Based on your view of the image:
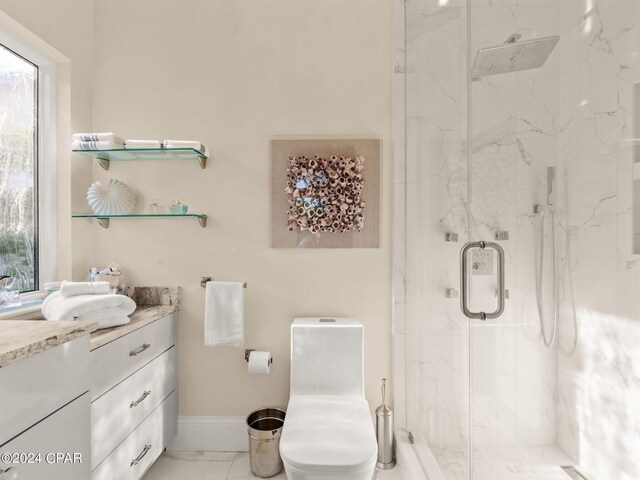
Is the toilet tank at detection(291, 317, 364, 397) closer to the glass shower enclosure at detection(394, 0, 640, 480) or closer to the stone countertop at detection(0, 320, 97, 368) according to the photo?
the glass shower enclosure at detection(394, 0, 640, 480)

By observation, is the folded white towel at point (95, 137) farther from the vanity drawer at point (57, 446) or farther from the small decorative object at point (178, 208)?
the vanity drawer at point (57, 446)

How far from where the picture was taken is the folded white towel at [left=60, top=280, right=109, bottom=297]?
5.06ft

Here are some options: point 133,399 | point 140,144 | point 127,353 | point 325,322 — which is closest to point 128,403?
point 133,399

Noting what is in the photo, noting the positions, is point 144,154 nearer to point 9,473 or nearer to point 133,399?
point 133,399

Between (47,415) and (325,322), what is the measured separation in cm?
122

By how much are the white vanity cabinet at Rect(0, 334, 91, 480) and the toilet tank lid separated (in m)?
0.99

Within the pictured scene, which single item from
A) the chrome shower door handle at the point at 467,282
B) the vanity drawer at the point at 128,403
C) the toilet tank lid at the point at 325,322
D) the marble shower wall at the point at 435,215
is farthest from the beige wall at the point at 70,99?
the chrome shower door handle at the point at 467,282

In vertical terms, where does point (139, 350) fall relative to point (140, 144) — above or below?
below

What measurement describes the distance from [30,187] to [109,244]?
46 cm

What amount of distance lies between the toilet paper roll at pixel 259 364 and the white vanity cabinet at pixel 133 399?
44cm

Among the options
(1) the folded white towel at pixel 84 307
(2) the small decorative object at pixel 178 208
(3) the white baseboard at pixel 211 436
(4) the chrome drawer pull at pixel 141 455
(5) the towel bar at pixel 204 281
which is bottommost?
(3) the white baseboard at pixel 211 436

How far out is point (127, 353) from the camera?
1.56 m

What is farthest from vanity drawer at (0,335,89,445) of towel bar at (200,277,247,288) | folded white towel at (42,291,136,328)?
towel bar at (200,277,247,288)

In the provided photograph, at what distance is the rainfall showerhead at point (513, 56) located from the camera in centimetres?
85
